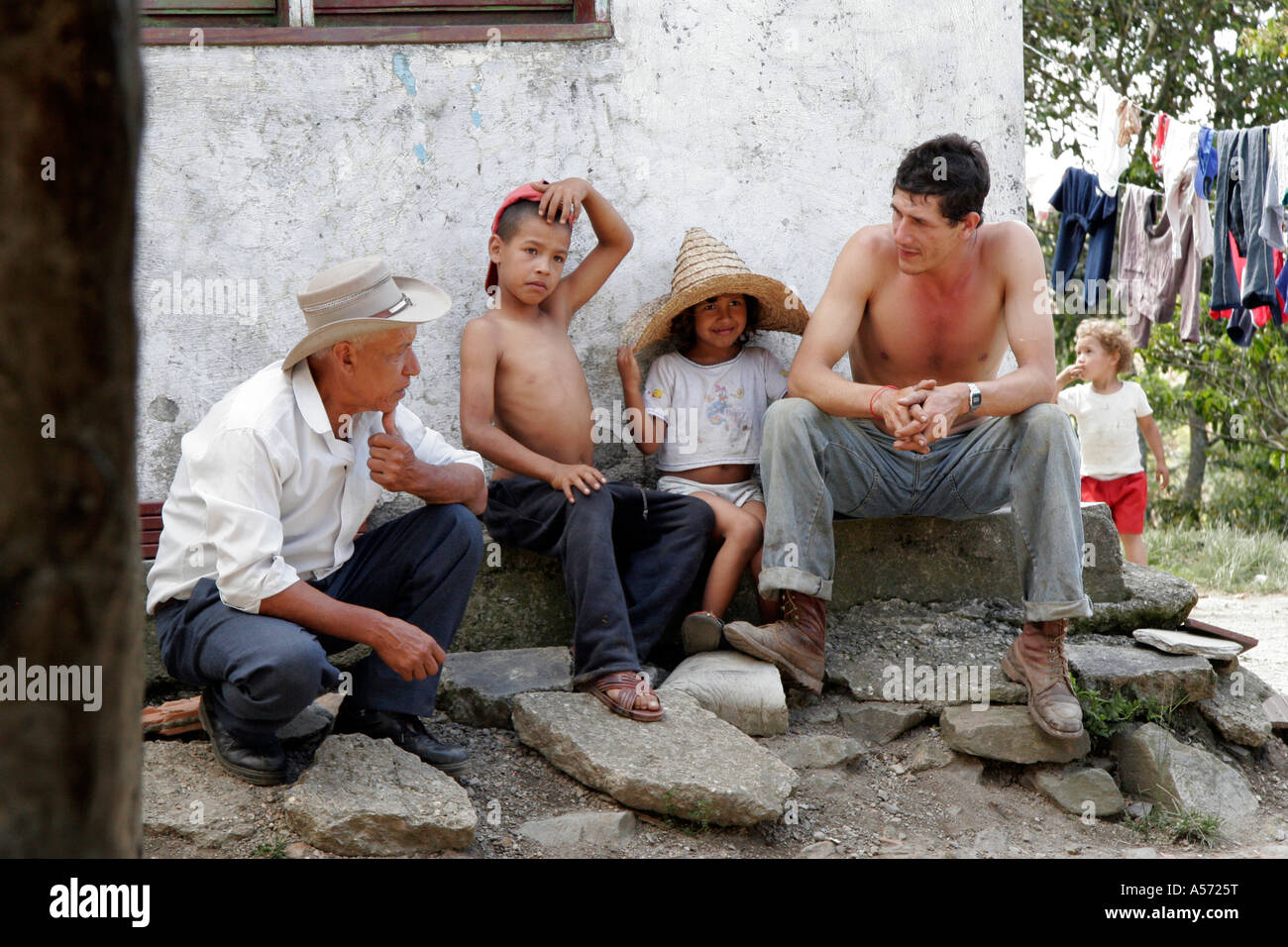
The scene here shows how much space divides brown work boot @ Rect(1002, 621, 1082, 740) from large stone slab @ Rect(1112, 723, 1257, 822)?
0.79 ft

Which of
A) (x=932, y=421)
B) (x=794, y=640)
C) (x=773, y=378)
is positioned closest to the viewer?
(x=932, y=421)

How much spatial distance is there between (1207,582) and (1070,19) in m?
5.83

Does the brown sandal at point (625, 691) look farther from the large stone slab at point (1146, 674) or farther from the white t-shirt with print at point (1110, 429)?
the white t-shirt with print at point (1110, 429)

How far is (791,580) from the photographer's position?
12.5 ft

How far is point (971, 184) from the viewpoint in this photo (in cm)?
398

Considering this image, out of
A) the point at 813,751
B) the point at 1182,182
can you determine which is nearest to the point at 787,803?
the point at 813,751

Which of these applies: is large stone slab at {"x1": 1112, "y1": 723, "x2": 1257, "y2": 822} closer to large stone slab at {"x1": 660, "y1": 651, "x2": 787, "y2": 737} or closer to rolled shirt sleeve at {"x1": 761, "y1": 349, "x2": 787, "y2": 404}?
large stone slab at {"x1": 660, "y1": 651, "x2": 787, "y2": 737}

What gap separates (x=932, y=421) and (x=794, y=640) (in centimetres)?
85

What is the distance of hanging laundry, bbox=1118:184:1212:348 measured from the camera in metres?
7.70

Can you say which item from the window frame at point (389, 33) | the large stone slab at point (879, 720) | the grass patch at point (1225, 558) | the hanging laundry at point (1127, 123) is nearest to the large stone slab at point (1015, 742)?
the large stone slab at point (879, 720)

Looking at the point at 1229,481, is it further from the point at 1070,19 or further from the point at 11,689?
the point at 11,689

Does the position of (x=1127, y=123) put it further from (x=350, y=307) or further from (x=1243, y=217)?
(x=350, y=307)

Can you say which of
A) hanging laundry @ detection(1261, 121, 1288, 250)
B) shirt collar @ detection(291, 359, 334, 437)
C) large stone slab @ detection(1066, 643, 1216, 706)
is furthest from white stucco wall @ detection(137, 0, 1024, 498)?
hanging laundry @ detection(1261, 121, 1288, 250)
